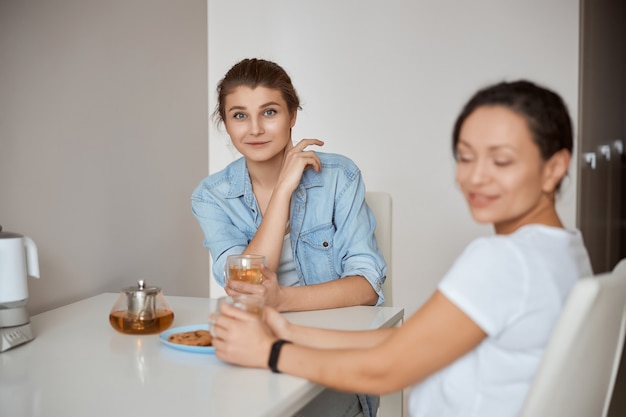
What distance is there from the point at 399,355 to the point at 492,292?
0.51ft

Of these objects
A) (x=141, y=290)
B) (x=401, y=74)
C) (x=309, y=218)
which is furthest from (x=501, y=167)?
(x=401, y=74)

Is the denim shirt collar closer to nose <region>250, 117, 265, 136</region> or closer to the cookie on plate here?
nose <region>250, 117, 265, 136</region>

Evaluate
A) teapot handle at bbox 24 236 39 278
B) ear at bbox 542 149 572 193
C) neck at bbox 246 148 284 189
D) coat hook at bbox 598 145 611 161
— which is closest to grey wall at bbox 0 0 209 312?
teapot handle at bbox 24 236 39 278

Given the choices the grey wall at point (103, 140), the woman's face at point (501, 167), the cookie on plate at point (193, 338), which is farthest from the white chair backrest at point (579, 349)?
the grey wall at point (103, 140)

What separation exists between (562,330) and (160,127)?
5.29 ft

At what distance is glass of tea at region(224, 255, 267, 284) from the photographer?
140 centimetres

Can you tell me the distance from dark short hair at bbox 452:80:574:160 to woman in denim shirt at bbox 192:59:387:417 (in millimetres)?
687

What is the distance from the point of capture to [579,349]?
→ 2.76 ft

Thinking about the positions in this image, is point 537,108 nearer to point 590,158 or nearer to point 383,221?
point 383,221

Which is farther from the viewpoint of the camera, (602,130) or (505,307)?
(602,130)

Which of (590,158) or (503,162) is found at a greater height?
(590,158)

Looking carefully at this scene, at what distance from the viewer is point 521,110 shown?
0.96m

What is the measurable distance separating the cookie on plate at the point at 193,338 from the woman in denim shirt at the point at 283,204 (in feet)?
1.21

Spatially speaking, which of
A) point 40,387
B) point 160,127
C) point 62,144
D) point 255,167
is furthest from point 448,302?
point 160,127
